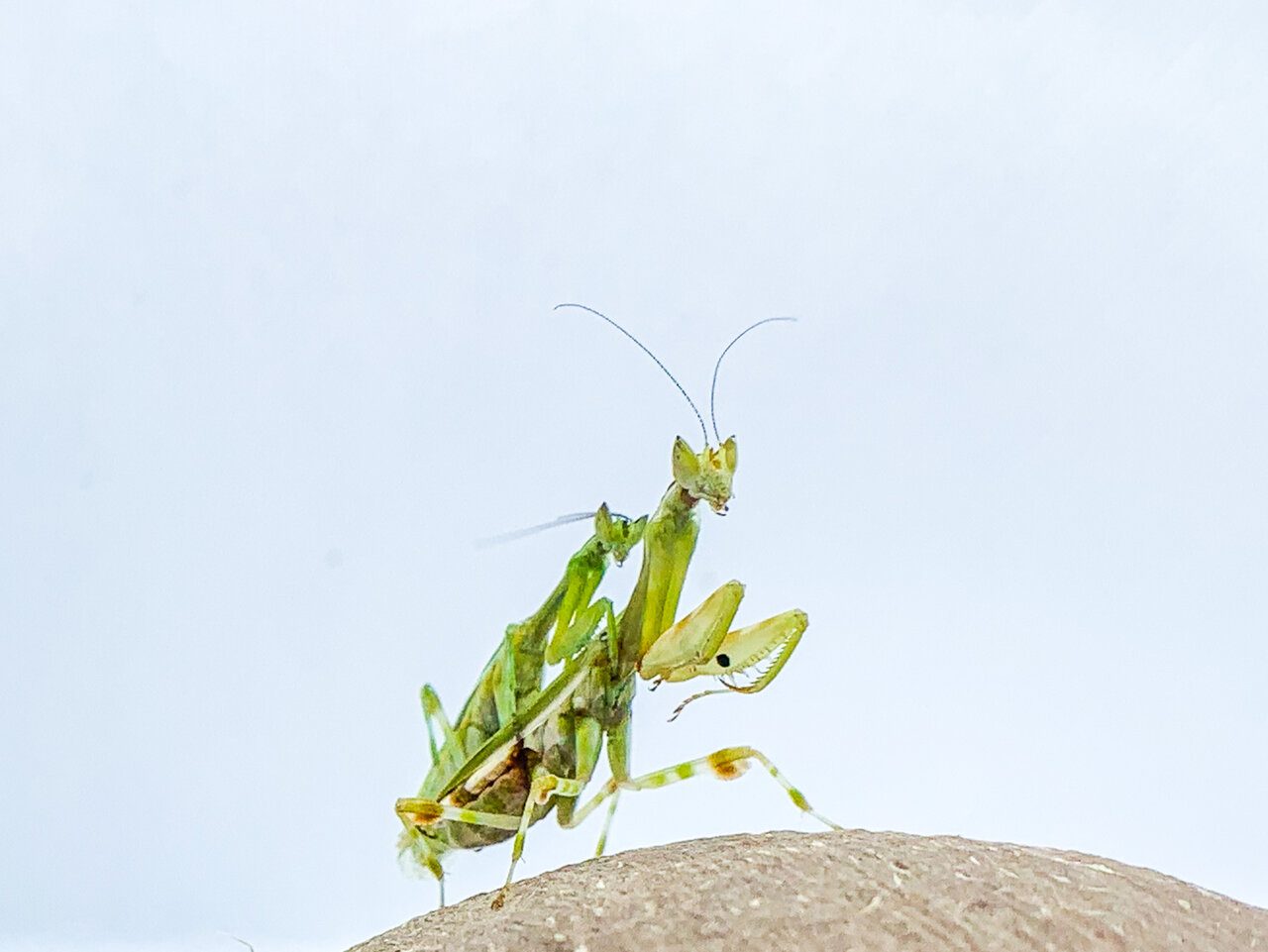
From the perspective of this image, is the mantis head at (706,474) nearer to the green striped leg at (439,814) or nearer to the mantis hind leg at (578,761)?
the mantis hind leg at (578,761)

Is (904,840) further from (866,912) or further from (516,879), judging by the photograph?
(516,879)

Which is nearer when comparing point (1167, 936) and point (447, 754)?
point (1167, 936)

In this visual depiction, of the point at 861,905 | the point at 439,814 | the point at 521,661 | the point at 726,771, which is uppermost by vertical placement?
the point at 521,661

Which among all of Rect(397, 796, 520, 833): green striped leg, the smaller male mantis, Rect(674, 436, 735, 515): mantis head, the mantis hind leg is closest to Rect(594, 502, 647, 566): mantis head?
the smaller male mantis

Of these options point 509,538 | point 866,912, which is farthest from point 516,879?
point 866,912

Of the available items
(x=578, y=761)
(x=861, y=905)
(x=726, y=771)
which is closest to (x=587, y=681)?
(x=578, y=761)

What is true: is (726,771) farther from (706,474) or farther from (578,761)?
(706,474)

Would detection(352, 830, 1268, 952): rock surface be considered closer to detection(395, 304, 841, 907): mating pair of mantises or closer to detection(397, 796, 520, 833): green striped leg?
detection(395, 304, 841, 907): mating pair of mantises
